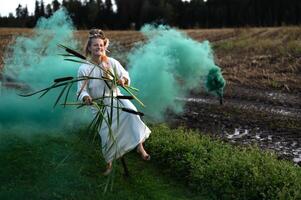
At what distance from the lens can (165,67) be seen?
34.0 ft

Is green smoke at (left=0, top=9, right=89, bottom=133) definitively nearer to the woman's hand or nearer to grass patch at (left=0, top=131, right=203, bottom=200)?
grass patch at (left=0, top=131, right=203, bottom=200)

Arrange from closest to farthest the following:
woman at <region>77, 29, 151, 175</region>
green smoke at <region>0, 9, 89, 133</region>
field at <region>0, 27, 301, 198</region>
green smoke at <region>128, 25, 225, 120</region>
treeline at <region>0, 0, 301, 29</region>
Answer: woman at <region>77, 29, 151, 175</region>, green smoke at <region>0, 9, 89, 133</region>, field at <region>0, 27, 301, 198</region>, green smoke at <region>128, 25, 225, 120</region>, treeline at <region>0, 0, 301, 29</region>

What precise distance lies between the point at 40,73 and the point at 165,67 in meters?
2.23

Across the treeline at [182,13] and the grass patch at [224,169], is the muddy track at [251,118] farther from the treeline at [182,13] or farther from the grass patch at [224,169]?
the treeline at [182,13]

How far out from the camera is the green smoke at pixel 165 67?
10.3 metres

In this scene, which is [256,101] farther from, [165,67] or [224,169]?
[224,169]

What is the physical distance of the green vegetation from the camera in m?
6.67

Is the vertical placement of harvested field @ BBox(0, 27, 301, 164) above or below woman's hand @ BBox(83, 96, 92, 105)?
below

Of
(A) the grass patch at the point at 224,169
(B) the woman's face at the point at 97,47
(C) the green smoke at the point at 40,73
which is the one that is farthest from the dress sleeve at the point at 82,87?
(C) the green smoke at the point at 40,73

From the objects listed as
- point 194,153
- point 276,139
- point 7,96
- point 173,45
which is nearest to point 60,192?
point 194,153

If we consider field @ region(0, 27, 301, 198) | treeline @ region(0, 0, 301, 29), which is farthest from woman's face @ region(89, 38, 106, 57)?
treeline @ region(0, 0, 301, 29)

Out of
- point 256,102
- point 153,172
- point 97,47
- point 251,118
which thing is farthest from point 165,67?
point 97,47

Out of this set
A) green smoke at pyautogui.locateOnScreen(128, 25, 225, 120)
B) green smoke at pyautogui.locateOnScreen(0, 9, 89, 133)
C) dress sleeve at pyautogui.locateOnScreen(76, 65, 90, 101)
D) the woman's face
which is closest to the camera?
dress sleeve at pyautogui.locateOnScreen(76, 65, 90, 101)

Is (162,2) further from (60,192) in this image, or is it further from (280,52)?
(60,192)
